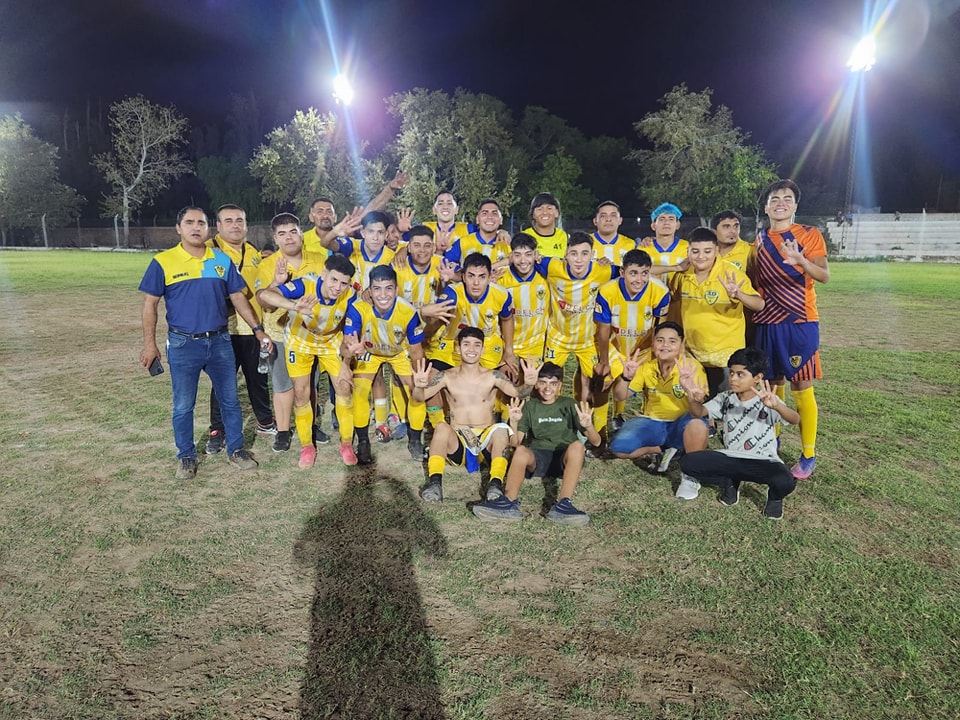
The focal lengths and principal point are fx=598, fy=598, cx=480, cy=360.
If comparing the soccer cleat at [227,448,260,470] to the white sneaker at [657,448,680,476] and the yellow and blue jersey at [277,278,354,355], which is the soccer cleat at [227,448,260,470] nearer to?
the yellow and blue jersey at [277,278,354,355]

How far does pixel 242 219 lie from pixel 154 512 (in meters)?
2.72

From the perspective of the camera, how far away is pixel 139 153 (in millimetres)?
53438

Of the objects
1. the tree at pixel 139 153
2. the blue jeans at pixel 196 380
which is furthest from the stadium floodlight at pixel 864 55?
the tree at pixel 139 153

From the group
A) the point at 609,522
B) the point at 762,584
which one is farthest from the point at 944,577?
the point at 609,522

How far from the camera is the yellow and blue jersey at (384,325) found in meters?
5.30

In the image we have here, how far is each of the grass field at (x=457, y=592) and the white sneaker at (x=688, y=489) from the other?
0.10 m

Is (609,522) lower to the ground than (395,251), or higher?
lower

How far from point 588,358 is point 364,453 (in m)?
2.26

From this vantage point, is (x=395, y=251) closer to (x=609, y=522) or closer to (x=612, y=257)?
(x=612, y=257)

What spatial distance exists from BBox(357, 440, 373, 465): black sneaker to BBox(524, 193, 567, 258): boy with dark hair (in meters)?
2.62

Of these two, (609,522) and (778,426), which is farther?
(778,426)

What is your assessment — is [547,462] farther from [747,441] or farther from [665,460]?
[747,441]

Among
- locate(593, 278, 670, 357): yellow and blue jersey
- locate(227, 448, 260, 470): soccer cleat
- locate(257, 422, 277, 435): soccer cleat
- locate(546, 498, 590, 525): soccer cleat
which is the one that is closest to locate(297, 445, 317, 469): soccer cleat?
locate(227, 448, 260, 470): soccer cleat

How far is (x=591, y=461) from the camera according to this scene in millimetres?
5332
